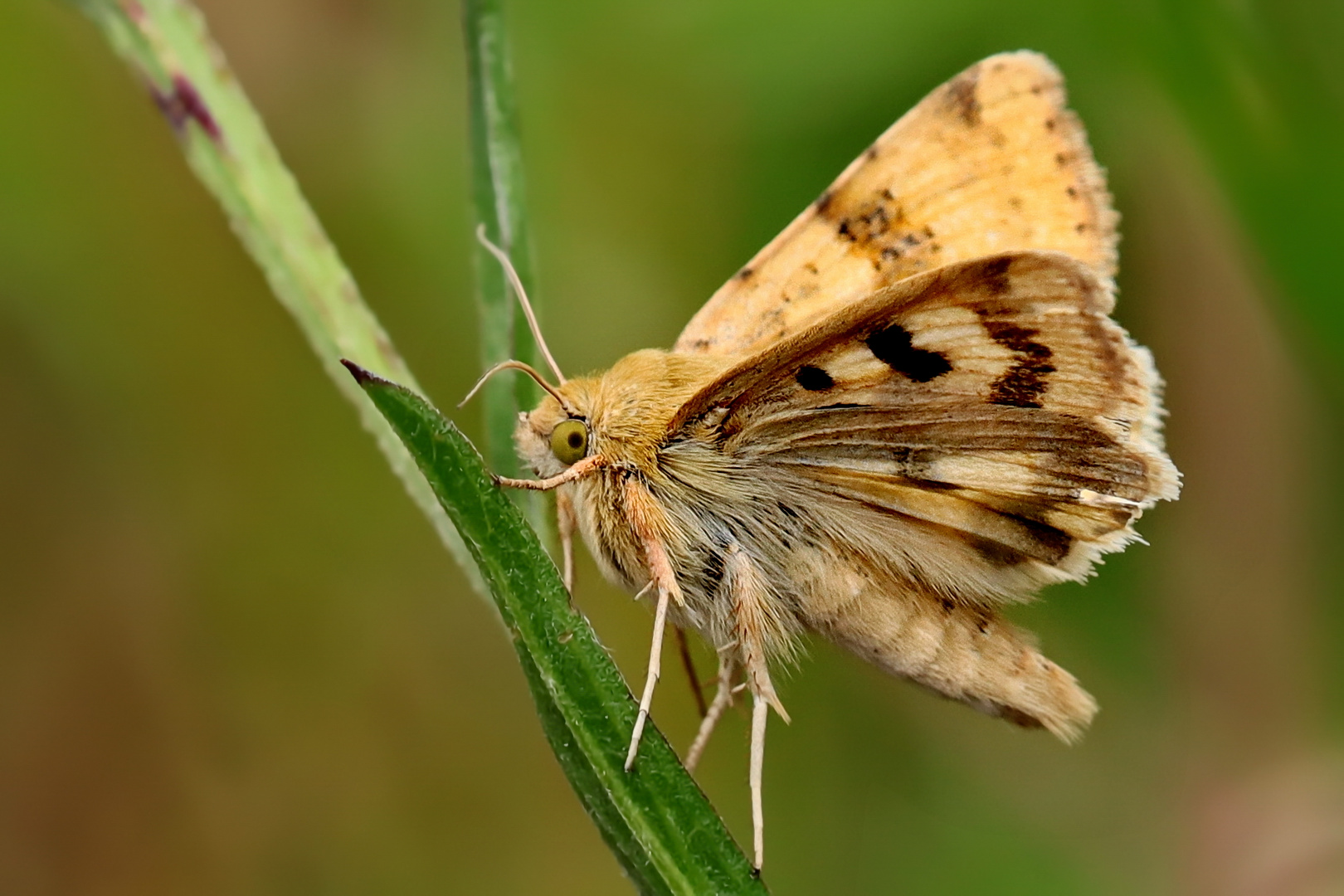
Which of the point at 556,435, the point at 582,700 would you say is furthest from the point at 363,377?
the point at 556,435

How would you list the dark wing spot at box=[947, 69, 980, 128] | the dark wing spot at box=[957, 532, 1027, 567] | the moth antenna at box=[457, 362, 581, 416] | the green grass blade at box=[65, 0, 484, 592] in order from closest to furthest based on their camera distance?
the green grass blade at box=[65, 0, 484, 592] < the moth antenna at box=[457, 362, 581, 416] < the dark wing spot at box=[957, 532, 1027, 567] < the dark wing spot at box=[947, 69, 980, 128]

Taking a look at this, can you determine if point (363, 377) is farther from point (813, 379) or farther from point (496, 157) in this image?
point (813, 379)

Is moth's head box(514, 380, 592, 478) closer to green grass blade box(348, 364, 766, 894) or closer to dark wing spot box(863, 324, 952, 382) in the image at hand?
dark wing spot box(863, 324, 952, 382)

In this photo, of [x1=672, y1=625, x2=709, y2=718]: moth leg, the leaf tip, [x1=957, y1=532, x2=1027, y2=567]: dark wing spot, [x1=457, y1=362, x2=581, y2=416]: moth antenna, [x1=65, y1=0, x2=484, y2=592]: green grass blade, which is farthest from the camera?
[x1=672, y1=625, x2=709, y2=718]: moth leg

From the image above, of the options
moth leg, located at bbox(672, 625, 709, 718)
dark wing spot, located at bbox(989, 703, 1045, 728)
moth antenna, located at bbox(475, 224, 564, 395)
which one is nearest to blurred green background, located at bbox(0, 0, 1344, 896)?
moth leg, located at bbox(672, 625, 709, 718)

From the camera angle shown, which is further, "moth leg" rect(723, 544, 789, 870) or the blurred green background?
the blurred green background

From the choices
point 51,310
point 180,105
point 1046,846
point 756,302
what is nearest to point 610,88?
point 756,302
